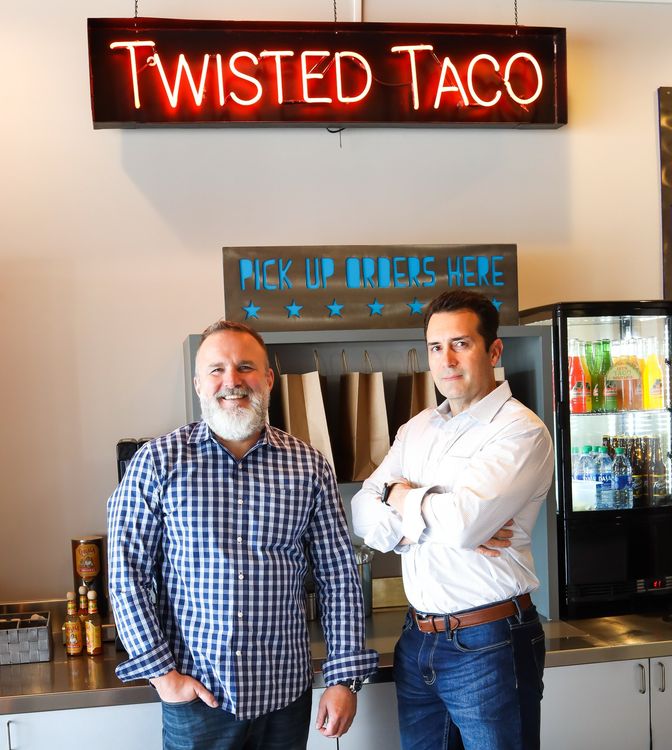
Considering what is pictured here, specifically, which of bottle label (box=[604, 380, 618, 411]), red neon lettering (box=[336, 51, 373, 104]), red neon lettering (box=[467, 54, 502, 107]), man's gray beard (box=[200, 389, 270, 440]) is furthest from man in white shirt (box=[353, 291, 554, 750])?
red neon lettering (box=[467, 54, 502, 107])

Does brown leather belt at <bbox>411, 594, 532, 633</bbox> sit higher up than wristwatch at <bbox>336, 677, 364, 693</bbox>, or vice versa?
brown leather belt at <bbox>411, 594, 532, 633</bbox>

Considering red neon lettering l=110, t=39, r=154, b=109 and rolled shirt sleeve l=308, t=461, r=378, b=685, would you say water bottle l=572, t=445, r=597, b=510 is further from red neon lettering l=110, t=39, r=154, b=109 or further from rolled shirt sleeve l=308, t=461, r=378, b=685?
red neon lettering l=110, t=39, r=154, b=109

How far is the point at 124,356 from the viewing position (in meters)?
3.22

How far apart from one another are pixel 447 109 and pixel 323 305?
109 centimetres

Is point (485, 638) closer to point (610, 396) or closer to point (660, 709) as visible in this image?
point (660, 709)

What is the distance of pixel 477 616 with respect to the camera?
6.59 ft

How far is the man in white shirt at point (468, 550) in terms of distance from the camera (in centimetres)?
198

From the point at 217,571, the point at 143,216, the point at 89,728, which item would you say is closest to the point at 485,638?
the point at 217,571

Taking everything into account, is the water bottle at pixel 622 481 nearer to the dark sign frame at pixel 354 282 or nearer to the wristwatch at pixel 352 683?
the dark sign frame at pixel 354 282

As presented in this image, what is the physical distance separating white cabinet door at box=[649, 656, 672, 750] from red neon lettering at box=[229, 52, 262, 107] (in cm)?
254

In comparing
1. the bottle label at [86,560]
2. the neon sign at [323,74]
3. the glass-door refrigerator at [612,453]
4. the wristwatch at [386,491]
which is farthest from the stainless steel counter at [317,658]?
the neon sign at [323,74]

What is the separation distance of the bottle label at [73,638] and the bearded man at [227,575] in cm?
93

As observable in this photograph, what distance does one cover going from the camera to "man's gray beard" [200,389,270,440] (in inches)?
75.5

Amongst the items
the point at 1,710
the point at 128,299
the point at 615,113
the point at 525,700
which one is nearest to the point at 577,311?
the point at 615,113
